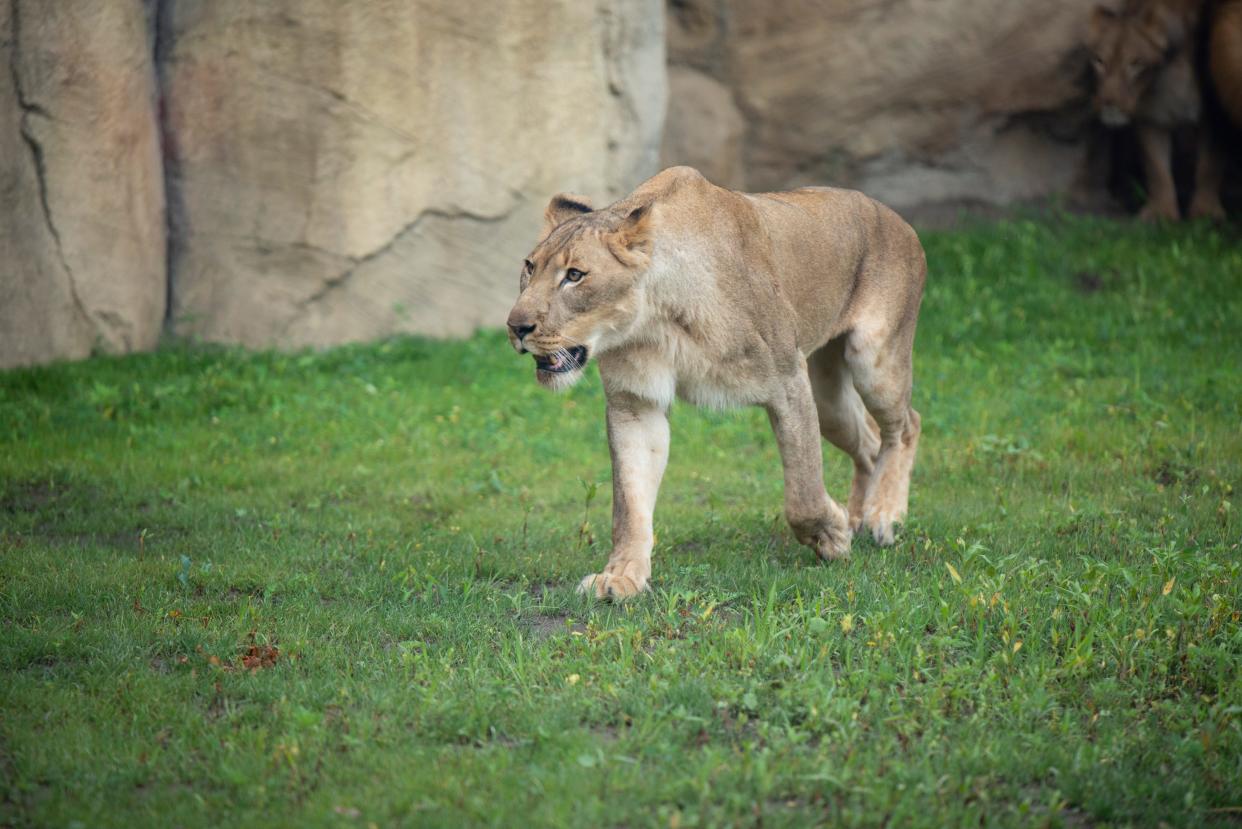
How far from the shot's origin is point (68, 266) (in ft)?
31.9

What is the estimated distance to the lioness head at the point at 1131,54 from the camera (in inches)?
487

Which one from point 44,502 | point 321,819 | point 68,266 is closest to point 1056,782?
point 321,819

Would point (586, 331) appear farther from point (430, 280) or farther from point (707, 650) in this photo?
point (430, 280)

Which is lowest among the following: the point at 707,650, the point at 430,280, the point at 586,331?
the point at 430,280

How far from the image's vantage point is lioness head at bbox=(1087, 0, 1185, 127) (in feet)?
40.6

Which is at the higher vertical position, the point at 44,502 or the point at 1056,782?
the point at 1056,782

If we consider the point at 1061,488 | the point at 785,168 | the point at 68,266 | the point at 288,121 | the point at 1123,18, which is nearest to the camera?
the point at 1061,488

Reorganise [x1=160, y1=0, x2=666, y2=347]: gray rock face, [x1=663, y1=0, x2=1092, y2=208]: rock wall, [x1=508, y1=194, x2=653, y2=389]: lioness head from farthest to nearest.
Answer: [x1=663, y1=0, x2=1092, y2=208]: rock wall < [x1=160, y1=0, x2=666, y2=347]: gray rock face < [x1=508, y1=194, x2=653, y2=389]: lioness head

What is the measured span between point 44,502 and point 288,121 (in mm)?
4250

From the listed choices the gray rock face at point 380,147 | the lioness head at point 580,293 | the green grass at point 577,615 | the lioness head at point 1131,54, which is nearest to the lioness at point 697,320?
the lioness head at point 580,293

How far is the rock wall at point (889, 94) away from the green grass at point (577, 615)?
13.2ft

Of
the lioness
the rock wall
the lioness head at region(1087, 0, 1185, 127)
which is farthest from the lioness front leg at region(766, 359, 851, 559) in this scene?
the lioness head at region(1087, 0, 1185, 127)

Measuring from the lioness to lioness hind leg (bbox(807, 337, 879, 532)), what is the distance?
0.27 m

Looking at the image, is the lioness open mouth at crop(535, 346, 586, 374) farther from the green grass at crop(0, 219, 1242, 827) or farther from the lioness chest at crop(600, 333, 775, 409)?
the green grass at crop(0, 219, 1242, 827)
